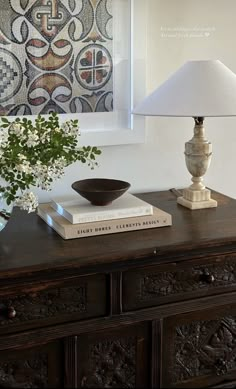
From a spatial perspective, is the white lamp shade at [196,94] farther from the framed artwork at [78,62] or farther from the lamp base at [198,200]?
the lamp base at [198,200]

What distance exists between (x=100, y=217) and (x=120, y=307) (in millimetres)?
258

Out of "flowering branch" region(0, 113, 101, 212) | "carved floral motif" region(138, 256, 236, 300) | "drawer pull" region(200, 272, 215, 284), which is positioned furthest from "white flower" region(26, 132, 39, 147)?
"drawer pull" region(200, 272, 215, 284)

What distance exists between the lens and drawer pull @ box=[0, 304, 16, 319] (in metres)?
1.44

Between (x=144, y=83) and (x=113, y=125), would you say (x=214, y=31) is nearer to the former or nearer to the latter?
(x=144, y=83)

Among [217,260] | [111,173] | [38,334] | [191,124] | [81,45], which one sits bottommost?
[38,334]

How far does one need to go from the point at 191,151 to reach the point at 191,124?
0.28m

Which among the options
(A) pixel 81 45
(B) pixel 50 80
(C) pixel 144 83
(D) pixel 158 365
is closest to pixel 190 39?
(C) pixel 144 83

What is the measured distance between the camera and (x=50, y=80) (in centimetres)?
190

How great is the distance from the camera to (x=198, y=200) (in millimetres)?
1938

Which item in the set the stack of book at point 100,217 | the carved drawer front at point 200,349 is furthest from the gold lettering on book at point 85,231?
the carved drawer front at point 200,349

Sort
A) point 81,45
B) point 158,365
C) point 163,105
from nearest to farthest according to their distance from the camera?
point 158,365
point 163,105
point 81,45

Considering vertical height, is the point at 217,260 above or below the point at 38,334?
above

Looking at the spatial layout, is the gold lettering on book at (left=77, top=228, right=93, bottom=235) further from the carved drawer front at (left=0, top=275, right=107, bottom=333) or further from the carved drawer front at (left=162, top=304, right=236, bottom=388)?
the carved drawer front at (left=162, top=304, right=236, bottom=388)

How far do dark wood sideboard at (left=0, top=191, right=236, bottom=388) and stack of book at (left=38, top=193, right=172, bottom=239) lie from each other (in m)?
0.03
